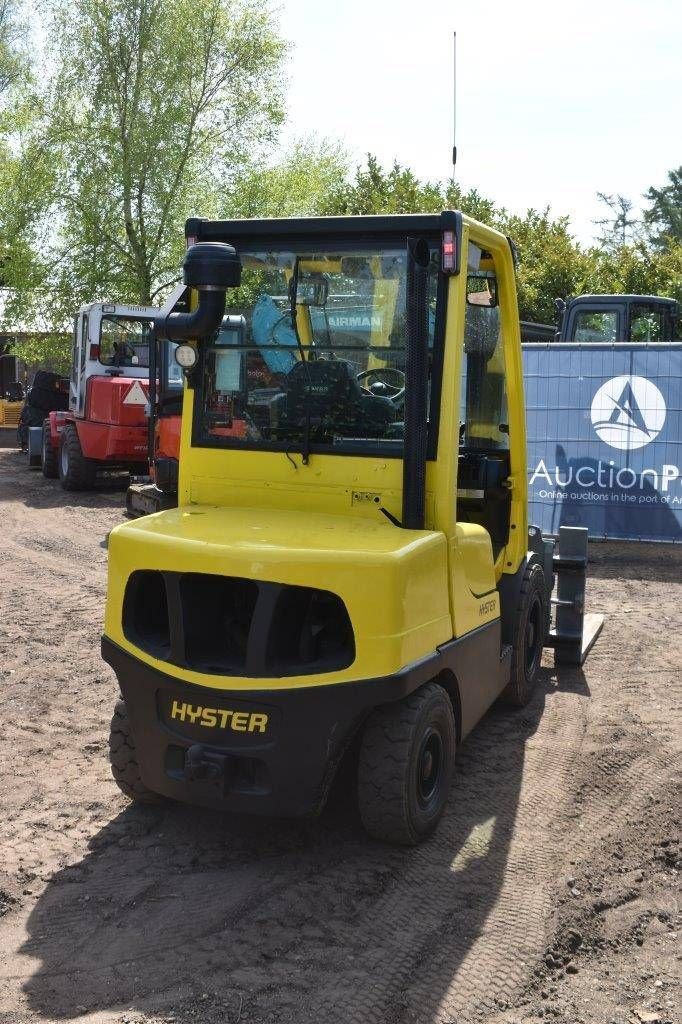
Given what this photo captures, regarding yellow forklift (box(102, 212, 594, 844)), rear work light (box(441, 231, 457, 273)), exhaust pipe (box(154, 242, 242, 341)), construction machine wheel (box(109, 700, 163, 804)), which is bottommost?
construction machine wheel (box(109, 700, 163, 804))

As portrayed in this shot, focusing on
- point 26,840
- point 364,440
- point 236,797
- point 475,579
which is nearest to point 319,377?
point 364,440

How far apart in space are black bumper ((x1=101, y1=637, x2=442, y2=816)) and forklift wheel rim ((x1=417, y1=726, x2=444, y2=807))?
36 centimetres

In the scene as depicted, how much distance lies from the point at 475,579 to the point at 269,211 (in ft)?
69.9

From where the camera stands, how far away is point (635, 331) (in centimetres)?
1559

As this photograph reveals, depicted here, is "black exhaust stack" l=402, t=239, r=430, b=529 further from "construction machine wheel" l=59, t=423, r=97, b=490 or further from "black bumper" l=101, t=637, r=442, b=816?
"construction machine wheel" l=59, t=423, r=97, b=490

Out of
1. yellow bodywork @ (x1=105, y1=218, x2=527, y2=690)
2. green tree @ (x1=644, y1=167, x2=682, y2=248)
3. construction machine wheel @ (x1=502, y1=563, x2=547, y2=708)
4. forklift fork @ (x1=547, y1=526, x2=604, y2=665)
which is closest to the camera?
yellow bodywork @ (x1=105, y1=218, x2=527, y2=690)

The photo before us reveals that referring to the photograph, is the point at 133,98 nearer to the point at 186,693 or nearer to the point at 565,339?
the point at 565,339

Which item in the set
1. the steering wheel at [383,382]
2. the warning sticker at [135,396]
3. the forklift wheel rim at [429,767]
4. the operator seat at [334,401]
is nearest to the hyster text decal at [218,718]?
the forklift wheel rim at [429,767]

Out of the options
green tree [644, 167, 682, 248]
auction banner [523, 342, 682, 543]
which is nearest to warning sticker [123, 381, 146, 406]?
auction banner [523, 342, 682, 543]

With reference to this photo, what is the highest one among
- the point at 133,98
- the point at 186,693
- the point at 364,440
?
the point at 133,98

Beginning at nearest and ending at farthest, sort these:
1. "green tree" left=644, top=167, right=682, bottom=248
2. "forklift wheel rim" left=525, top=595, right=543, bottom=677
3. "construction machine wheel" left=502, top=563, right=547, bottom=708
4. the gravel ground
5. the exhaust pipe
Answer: the gravel ground < the exhaust pipe < "construction machine wheel" left=502, top=563, right=547, bottom=708 < "forklift wheel rim" left=525, top=595, right=543, bottom=677 < "green tree" left=644, top=167, right=682, bottom=248

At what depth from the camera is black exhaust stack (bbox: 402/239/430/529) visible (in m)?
4.29

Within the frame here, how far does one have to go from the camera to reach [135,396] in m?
15.4

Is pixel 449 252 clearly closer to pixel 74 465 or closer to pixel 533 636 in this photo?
pixel 533 636
